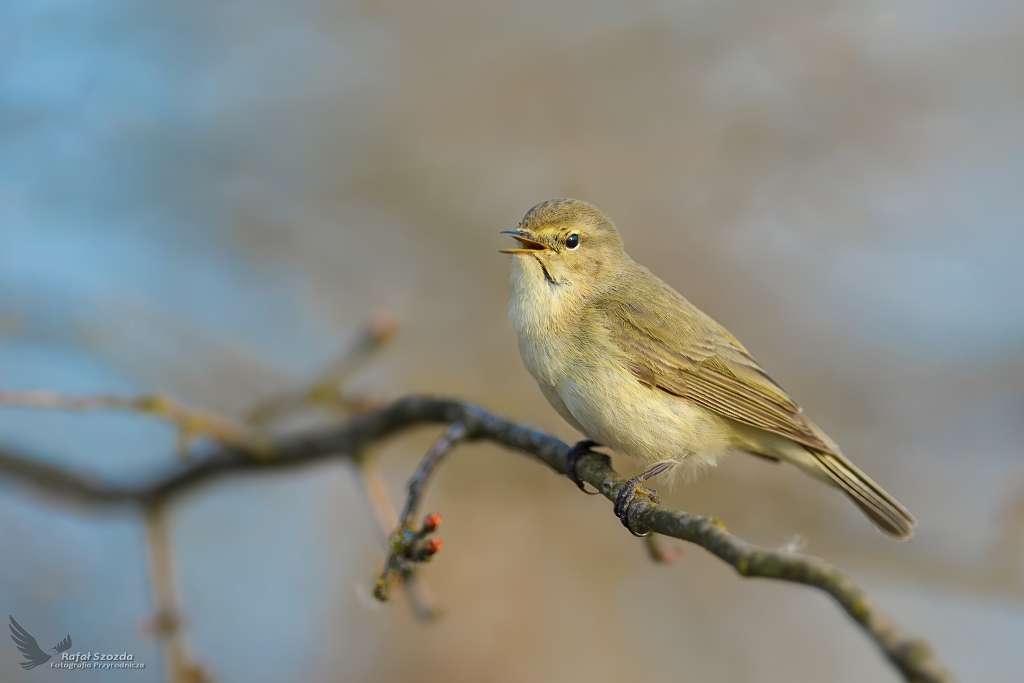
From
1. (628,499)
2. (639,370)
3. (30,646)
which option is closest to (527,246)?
(639,370)

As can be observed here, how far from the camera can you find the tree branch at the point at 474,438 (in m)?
1.61

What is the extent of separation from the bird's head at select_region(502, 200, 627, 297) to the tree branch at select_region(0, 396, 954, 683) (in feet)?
3.21

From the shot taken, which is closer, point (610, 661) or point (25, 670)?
point (25, 670)

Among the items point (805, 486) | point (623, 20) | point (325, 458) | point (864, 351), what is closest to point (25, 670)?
point (325, 458)

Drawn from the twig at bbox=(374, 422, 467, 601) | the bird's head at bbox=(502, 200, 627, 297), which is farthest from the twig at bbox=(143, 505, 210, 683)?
the bird's head at bbox=(502, 200, 627, 297)

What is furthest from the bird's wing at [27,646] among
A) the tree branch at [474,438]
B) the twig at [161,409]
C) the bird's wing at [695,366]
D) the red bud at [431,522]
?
the bird's wing at [695,366]

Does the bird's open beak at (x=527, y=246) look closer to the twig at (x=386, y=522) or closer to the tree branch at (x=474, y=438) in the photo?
the tree branch at (x=474, y=438)

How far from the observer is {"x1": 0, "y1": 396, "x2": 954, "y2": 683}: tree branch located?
1.61 m

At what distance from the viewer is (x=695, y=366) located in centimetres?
425

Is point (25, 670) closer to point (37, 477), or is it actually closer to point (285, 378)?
point (37, 477)

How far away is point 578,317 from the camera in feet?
13.6

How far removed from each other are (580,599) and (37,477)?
3.99 m

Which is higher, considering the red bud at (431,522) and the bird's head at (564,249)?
the bird's head at (564,249)

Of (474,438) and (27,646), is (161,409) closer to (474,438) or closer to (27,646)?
(474,438)
